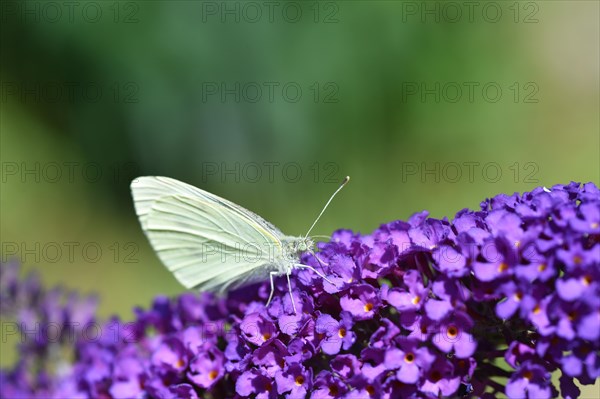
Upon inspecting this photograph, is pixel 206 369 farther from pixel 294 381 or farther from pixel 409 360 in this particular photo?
pixel 409 360

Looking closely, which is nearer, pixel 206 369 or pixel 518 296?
pixel 518 296

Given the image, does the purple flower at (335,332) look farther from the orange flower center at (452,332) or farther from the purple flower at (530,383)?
the purple flower at (530,383)

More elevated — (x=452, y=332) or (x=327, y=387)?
(x=452, y=332)

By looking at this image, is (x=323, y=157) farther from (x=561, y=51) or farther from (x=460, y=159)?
(x=561, y=51)

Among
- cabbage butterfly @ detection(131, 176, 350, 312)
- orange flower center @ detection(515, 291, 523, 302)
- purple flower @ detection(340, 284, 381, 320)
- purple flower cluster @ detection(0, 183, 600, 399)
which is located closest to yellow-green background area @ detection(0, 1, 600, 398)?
cabbage butterfly @ detection(131, 176, 350, 312)

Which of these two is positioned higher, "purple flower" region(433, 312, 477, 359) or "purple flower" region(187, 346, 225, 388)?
"purple flower" region(433, 312, 477, 359)

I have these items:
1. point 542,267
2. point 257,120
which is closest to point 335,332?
point 542,267

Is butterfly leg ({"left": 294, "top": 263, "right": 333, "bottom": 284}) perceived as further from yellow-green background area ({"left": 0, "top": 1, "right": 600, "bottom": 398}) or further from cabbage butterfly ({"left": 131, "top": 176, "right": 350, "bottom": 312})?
yellow-green background area ({"left": 0, "top": 1, "right": 600, "bottom": 398})
